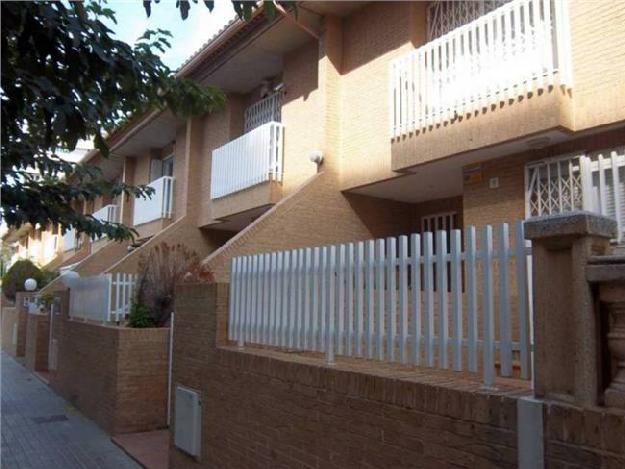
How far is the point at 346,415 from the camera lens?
4230 millimetres

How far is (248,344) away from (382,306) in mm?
2263

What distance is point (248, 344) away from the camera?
20.0 ft

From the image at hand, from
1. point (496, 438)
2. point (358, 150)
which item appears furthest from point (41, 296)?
point (496, 438)

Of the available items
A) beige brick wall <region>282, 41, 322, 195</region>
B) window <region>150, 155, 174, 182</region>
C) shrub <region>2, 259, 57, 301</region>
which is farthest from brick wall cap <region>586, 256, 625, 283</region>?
shrub <region>2, 259, 57, 301</region>

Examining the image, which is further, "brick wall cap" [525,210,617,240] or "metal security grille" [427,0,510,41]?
"metal security grille" [427,0,510,41]

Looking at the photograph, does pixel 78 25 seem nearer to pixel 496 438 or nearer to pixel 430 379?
pixel 430 379

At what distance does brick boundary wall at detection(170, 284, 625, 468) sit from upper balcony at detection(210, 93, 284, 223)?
4.82m

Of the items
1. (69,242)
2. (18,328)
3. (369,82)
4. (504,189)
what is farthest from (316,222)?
(69,242)

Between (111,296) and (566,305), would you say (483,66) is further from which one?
(111,296)

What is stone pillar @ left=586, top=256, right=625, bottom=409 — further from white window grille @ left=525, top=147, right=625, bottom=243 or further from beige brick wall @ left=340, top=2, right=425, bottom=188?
beige brick wall @ left=340, top=2, right=425, bottom=188

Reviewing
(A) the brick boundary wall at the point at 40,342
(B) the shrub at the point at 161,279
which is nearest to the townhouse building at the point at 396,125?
(B) the shrub at the point at 161,279

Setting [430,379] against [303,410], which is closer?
[430,379]

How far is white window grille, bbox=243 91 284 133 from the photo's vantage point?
13.0 m

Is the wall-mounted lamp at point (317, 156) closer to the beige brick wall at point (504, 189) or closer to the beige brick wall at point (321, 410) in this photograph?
the beige brick wall at point (504, 189)
